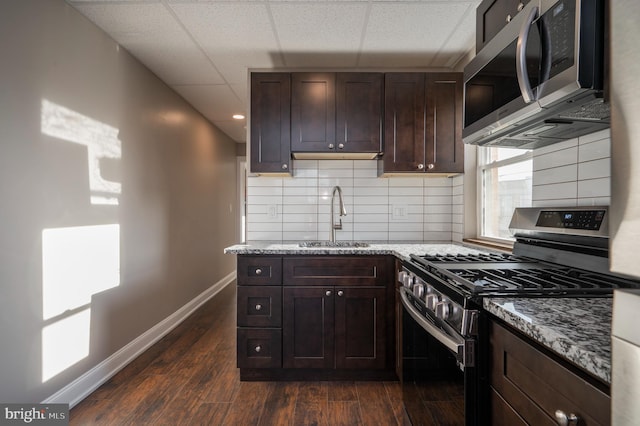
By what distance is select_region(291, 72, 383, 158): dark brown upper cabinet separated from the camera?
8.14 feet

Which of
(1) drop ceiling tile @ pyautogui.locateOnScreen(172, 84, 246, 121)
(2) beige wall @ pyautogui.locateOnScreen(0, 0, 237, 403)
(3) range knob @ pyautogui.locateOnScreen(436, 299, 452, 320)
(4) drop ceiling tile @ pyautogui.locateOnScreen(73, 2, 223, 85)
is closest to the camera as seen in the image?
(3) range knob @ pyautogui.locateOnScreen(436, 299, 452, 320)

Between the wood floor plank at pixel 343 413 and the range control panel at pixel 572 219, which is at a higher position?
the range control panel at pixel 572 219

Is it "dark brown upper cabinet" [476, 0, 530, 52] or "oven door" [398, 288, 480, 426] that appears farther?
"dark brown upper cabinet" [476, 0, 530, 52]

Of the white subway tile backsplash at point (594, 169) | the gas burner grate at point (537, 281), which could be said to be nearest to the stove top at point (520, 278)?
the gas burner grate at point (537, 281)

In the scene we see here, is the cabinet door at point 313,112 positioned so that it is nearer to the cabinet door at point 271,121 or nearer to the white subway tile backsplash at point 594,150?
the cabinet door at point 271,121

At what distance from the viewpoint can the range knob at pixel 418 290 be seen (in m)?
1.44

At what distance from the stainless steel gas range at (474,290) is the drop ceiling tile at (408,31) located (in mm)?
1315

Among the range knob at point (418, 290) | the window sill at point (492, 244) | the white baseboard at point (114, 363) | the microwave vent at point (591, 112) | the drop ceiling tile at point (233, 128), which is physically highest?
the drop ceiling tile at point (233, 128)

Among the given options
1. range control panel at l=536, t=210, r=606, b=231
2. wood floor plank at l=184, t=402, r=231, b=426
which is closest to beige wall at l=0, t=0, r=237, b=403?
wood floor plank at l=184, t=402, r=231, b=426

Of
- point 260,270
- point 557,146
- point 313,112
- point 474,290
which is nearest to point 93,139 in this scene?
point 260,270

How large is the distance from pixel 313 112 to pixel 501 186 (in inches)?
57.9

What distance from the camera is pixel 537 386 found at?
78 centimetres

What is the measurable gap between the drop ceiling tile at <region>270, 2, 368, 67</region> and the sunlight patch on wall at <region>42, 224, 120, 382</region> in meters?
1.85

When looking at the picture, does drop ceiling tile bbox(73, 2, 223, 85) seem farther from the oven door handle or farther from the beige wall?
the oven door handle
